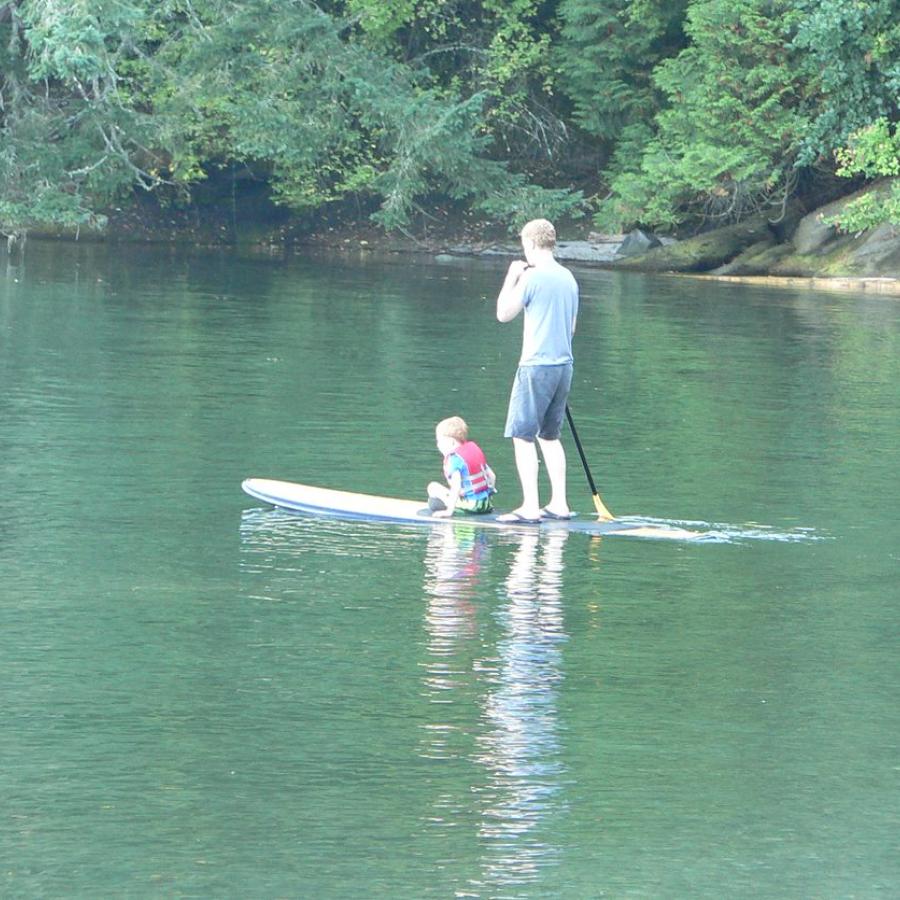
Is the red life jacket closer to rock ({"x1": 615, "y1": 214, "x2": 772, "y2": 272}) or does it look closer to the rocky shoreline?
the rocky shoreline

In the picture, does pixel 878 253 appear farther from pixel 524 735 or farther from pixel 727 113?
pixel 524 735

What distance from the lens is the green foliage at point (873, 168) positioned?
35.3 meters

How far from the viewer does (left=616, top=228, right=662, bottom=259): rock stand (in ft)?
134

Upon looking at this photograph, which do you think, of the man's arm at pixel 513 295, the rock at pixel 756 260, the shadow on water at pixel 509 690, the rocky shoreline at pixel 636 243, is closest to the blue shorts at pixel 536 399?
the man's arm at pixel 513 295

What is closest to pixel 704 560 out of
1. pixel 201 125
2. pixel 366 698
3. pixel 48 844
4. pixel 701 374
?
pixel 366 698

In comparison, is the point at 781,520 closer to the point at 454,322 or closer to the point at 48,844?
the point at 48,844

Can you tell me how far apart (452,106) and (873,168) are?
28.8ft

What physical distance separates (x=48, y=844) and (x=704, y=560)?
17.6ft

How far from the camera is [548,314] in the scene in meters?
11.3

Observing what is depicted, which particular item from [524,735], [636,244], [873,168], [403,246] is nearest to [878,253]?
[873,168]

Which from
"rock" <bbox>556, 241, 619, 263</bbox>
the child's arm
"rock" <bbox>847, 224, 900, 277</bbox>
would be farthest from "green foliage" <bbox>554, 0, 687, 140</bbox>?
the child's arm

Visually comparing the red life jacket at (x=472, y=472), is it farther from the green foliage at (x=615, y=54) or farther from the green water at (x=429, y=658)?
the green foliage at (x=615, y=54)

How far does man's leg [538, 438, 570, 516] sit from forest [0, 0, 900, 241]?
22.9 meters

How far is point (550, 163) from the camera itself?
46.5 meters
